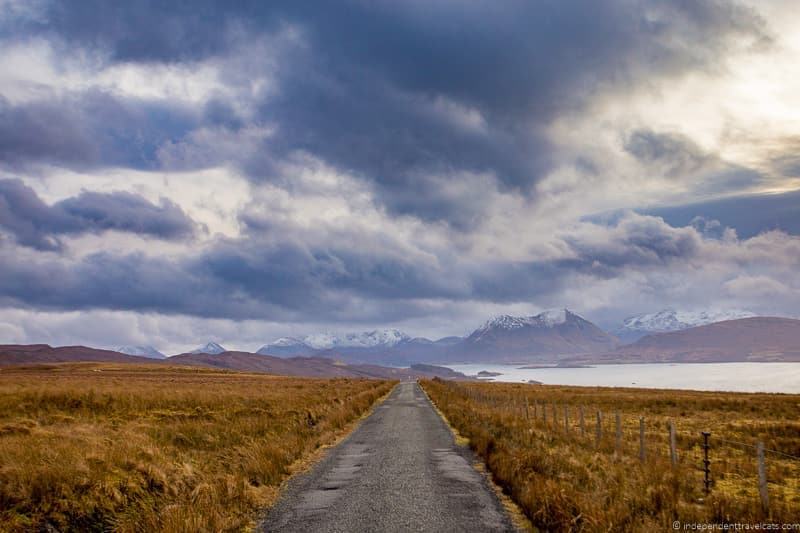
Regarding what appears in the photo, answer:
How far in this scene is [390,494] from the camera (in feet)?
43.5

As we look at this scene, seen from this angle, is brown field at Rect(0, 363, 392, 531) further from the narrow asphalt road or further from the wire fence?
the wire fence

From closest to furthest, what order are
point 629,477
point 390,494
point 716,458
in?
point 390,494
point 629,477
point 716,458

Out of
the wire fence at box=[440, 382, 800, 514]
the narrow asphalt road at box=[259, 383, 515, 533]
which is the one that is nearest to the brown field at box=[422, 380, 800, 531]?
the wire fence at box=[440, 382, 800, 514]

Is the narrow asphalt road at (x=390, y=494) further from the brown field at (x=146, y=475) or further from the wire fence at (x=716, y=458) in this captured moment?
the wire fence at (x=716, y=458)

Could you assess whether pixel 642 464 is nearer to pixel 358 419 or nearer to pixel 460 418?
pixel 460 418

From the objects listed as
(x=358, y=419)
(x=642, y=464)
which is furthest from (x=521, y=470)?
(x=358, y=419)

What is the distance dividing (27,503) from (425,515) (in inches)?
315

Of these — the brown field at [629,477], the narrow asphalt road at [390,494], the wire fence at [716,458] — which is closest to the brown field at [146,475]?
the narrow asphalt road at [390,494]

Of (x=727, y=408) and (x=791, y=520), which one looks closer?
(x=791, y=520)

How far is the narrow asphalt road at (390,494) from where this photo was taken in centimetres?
1079

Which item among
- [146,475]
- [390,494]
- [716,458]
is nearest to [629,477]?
[390,494]

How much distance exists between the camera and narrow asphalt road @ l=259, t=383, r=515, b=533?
10789 mm

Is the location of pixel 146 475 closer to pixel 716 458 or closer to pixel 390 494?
pixel 390 494

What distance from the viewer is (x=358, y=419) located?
3547cm
